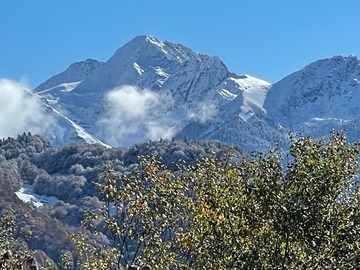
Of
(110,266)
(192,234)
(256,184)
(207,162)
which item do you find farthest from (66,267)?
(256,184)

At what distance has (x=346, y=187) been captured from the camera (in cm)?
2377

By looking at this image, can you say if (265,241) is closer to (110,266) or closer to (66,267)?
(110,266)

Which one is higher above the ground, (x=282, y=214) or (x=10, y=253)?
(x=282, y=214)

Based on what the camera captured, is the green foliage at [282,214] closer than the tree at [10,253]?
Yes

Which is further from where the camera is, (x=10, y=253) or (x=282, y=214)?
(x=10, y=253)

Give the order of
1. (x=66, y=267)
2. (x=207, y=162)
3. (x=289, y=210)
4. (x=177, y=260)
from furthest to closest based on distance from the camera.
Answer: (x=66, y=267) → (x=207, y=162) → (x=177, y=260) → (x=289, y=210)

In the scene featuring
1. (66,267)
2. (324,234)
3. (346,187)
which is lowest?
(66,267)

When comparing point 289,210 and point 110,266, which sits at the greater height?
point 289,210

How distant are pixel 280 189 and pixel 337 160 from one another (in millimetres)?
1898

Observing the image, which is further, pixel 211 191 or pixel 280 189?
pixel 211 191

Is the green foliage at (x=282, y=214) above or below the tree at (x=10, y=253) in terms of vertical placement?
above

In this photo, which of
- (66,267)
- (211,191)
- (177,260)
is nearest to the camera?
(211,191)

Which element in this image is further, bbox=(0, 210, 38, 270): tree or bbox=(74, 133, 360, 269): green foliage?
bbox=(0, 210, 38, 270): tree

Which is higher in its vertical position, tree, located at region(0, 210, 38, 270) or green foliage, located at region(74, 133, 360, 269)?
green foliage, located at region(74, 133, 360, 269)
